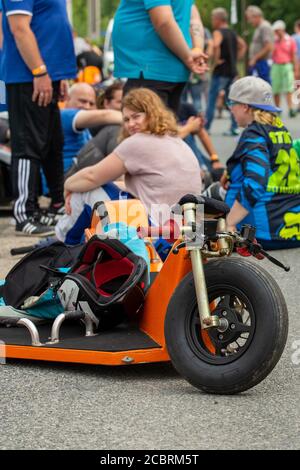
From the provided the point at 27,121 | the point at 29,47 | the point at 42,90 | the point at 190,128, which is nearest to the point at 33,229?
the point at 27,121

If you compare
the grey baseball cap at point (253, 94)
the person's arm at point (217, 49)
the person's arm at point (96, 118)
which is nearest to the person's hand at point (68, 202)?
the grey baseball cap at point (253, 94)

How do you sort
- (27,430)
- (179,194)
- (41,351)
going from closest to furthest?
1. (27,430)
2. (41,351)
3. (179,194)

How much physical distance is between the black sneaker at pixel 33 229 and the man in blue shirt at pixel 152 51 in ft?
3.91

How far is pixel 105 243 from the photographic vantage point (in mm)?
4797

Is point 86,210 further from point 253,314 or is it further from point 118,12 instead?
point 253,314

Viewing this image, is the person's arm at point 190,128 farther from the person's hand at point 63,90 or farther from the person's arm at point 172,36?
the person's arm at point 172,36

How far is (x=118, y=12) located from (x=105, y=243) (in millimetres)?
3640

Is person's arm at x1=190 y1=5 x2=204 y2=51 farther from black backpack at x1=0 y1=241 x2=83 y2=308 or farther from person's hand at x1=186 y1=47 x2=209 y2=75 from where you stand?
black backpack at x1=0 y1=241 x2=83 y2=308

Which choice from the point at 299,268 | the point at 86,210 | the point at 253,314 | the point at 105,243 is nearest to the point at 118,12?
the point at 86,210

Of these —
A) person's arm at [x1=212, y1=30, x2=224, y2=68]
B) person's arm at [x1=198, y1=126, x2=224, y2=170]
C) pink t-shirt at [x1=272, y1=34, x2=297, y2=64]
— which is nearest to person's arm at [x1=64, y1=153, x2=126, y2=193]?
person's arm at [x1=198, y1=126, x2=224, y2=170]

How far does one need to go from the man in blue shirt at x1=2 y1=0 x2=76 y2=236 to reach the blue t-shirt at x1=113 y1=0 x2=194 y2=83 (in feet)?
1.61

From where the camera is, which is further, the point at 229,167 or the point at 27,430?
the point at 229,167

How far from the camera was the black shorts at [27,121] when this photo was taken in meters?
8.19

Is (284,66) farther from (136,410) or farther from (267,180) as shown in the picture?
(136,410)
